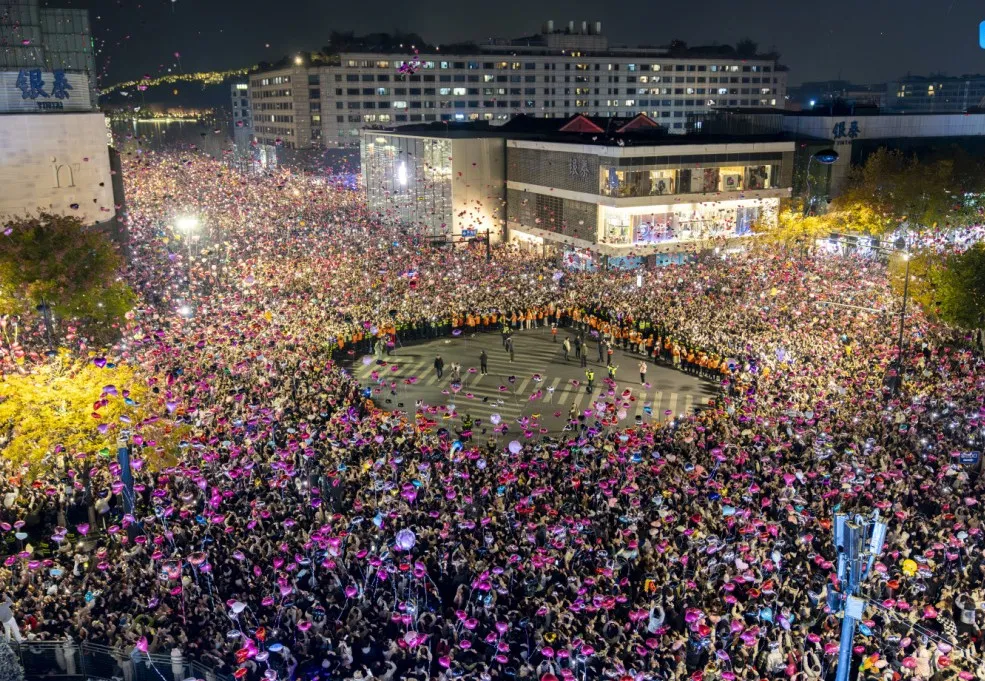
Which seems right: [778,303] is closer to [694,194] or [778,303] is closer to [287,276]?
[694,194]

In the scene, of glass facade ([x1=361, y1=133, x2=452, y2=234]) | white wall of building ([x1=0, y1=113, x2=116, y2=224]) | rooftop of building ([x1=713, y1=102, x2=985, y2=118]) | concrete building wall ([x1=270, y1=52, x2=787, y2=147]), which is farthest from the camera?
concrete building wall ([x1=270, y1=52, x2=787, y2=147])

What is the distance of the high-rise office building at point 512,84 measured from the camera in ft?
279

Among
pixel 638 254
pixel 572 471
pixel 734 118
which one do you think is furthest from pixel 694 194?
pixel 572 471

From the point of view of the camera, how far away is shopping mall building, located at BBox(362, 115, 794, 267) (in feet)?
138

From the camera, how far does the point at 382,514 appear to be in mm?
13867

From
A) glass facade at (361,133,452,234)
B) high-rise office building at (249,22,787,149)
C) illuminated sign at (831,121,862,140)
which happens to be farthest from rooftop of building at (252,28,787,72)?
illuminated sign at (831,121,862,140)

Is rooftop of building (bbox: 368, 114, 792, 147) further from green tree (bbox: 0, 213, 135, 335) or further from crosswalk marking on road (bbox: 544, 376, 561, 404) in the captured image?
green tree (bbox: 0, 213, 135, 335)

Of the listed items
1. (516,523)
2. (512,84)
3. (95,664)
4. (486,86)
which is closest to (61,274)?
(95,664)

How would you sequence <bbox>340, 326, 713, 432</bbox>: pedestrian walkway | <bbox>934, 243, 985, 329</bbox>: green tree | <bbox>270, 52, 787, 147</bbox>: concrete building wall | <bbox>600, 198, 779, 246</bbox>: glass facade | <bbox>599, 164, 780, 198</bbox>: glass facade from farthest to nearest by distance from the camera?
<bbox>270, 52, 787, 147</bbox>: concrete building wall < <bbox>600, 198, 779, 246</bbox>: glass facade < <bbox>599, 164, 780, 198</bbox>: glass facade < <bbox>934, 243, 985, 329</bbox>: green tree < <bbox>340, 326, 713, 432</bbox>: pedestrian walkway

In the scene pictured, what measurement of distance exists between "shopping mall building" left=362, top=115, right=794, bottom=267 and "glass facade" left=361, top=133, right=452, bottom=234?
0.15 metres

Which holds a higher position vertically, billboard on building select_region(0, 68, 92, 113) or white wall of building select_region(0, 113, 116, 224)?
billboard on building select_region(0, 68, 92, 113)

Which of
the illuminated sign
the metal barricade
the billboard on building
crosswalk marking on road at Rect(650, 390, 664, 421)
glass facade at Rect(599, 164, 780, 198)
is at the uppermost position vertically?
the billboard on building

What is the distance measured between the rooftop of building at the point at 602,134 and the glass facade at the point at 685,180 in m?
1.43

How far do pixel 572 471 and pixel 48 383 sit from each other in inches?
450
